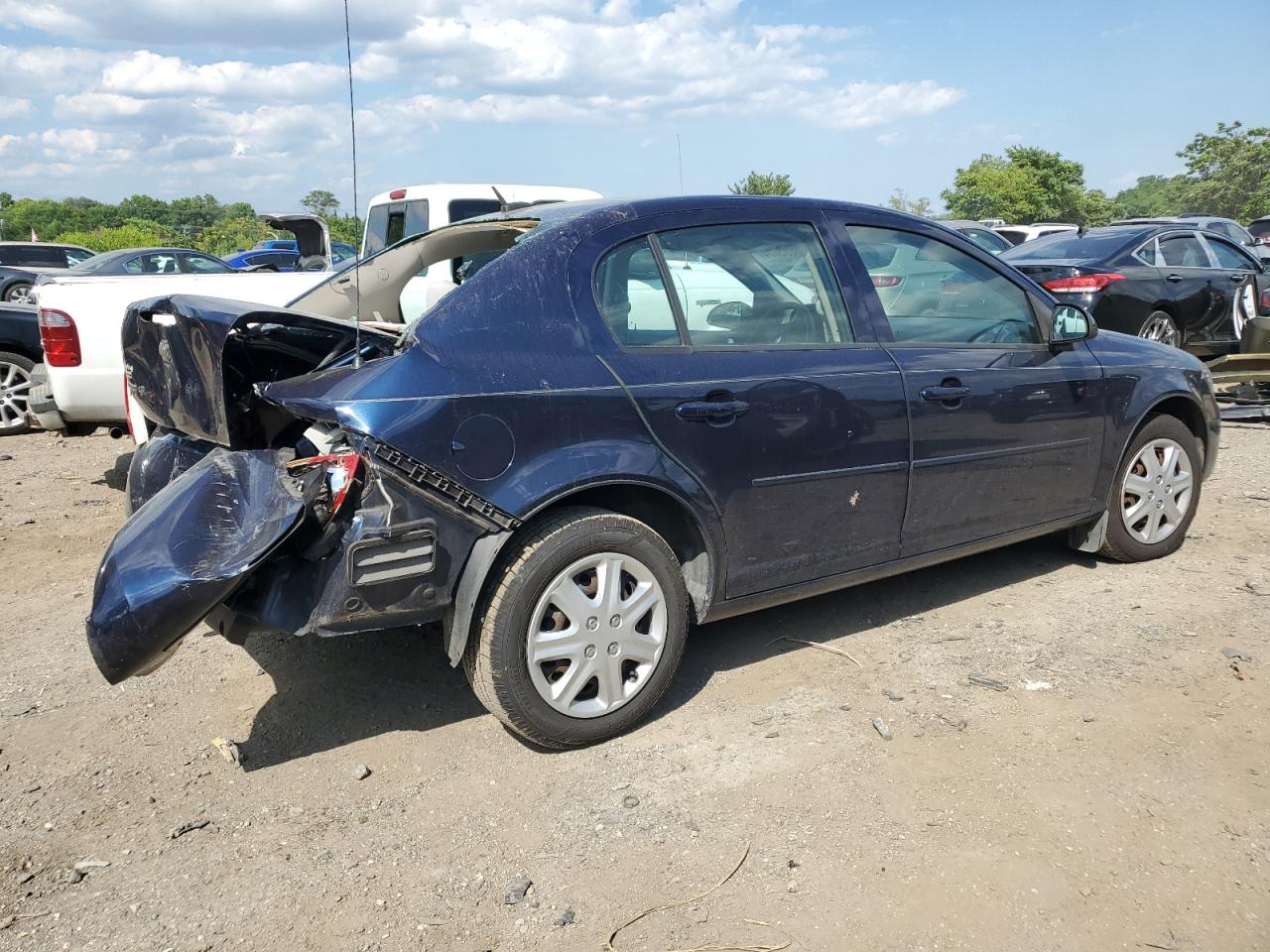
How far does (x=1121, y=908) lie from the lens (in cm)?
263

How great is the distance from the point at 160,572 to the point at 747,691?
2070 millimetres

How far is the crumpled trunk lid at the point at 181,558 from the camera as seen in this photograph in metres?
2.88

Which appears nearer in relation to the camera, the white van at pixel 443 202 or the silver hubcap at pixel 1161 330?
the white van at pixel 443 202

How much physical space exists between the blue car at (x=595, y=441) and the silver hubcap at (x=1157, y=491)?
58 cm

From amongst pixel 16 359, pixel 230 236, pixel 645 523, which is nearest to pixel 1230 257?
pixel 645 523

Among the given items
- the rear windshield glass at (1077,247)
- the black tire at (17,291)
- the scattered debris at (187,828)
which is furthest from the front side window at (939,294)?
the black tire at (17,291)

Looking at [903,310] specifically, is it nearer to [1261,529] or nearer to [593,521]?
[593,521]

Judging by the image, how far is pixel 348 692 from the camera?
12.8 feet

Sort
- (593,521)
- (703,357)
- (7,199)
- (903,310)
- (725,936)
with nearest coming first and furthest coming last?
(725,936)
(593,521)
(703,357)
(903,310)
(7,199)

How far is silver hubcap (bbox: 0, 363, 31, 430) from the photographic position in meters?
9.49

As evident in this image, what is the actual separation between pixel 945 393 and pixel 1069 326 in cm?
89

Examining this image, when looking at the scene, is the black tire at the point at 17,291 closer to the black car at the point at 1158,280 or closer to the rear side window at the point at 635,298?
the black car at the point at 1158,280

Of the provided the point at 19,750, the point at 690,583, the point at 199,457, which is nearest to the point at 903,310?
the point at 690,583

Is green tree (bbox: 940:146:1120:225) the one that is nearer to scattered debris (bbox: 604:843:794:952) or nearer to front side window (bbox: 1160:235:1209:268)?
front side window (bbox: 1160:235:1209:268)
